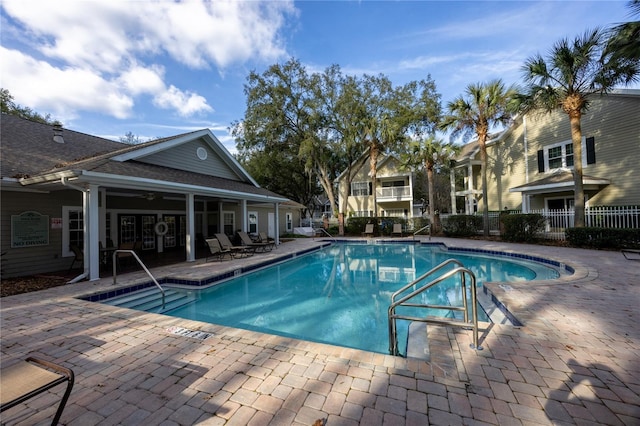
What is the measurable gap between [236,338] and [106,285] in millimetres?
4935

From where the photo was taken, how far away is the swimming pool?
16.5 feet

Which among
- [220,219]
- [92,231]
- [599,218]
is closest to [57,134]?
[92,231]

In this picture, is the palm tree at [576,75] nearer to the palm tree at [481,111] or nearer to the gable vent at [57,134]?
the palm tree at [481,111]

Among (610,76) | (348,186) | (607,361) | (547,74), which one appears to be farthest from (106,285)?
(348,186)

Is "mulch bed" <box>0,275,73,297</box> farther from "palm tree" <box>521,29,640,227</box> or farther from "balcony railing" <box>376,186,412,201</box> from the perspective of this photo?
"balcony railing" <box>376,186,412,201</box>

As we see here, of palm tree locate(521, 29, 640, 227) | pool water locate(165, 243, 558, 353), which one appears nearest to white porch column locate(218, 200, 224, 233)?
pool water locate(165, 243, 558, 353)

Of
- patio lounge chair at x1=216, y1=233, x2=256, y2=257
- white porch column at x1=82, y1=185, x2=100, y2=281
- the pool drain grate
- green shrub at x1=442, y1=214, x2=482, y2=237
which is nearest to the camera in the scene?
the pool drain grate

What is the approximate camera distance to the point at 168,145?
10.9 meters

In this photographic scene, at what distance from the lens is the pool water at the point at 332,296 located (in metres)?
5.03

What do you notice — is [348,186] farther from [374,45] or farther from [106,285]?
[106,285]

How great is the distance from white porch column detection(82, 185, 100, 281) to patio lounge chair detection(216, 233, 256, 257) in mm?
4315

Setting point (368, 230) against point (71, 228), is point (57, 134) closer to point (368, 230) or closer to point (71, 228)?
point (71, 228)

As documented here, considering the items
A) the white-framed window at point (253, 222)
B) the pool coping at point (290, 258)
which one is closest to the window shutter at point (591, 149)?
the pool coping at point (290, 258)

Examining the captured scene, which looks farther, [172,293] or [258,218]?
[258,218]
